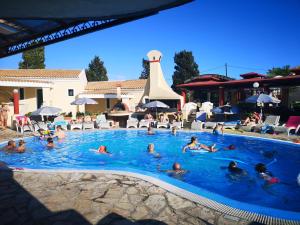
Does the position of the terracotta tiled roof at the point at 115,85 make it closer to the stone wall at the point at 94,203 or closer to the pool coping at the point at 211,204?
the pool coping at the point at 211,204

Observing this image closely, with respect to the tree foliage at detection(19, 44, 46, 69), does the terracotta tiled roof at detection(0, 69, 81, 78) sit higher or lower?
lower

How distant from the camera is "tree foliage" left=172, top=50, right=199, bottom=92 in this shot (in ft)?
186

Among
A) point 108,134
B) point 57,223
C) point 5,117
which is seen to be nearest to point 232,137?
point 108,134

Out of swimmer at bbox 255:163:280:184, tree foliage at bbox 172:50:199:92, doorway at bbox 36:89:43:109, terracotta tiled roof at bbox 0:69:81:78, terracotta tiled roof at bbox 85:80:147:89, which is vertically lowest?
swimmer at bbox 255:163:280:184

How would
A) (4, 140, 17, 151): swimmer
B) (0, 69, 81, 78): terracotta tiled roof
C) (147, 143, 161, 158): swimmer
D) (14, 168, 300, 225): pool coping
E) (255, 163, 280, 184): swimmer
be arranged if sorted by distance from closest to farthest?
(14, 168, 300, 225): pool coping < (255, 163, 280, 184): swimmer < (4, 140, 17, 151): swimmer < (147, 143, 161, 158): swimmer < (0, 69, 81, 78): terracotta tiled roof

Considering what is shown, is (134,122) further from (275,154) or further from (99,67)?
(99,67)

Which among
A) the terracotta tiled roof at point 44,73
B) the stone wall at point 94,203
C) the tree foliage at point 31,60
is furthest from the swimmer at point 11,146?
the tree foliage at point 31,60

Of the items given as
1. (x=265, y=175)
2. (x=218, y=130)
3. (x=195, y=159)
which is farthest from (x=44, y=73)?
(x=265, y=175)

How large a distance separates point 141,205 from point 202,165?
615 cm

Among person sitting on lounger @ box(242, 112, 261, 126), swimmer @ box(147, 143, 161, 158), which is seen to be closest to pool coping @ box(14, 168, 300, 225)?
swimmer @ box(147, 143, 161, 158)

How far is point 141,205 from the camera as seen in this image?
15.9 ft

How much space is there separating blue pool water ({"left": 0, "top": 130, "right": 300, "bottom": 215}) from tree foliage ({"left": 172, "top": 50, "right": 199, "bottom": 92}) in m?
41.0

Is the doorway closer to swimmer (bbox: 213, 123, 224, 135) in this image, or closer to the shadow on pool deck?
swimmer (bbox: 213, 123, 224, 135)

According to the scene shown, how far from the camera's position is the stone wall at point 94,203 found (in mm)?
4277
